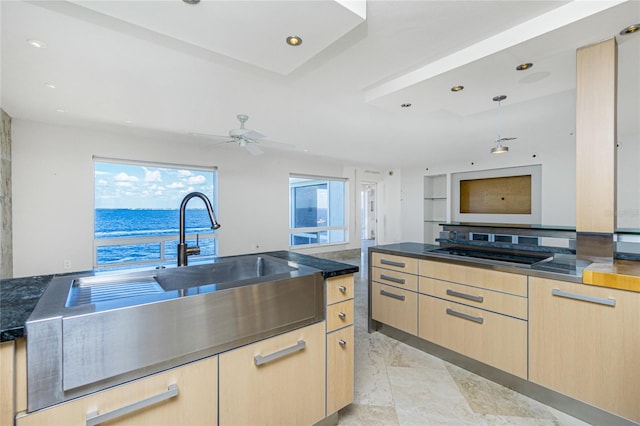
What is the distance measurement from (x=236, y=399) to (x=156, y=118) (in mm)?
3725

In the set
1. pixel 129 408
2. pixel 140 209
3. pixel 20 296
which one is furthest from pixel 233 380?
pixel 140 209

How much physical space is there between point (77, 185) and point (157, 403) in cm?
461

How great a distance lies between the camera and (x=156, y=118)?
149 inches

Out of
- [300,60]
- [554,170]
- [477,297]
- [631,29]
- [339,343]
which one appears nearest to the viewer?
[339,343]

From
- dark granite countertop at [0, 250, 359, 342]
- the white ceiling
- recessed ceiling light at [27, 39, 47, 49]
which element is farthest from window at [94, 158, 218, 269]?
dark granite countertop at [0, 250, 359, 342]

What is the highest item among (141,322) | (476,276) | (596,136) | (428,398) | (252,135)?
(252,135)

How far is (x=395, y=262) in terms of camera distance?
2770mm

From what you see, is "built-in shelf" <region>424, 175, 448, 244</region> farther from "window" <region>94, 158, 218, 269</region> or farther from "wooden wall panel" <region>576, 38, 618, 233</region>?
"wooden wall panel" <region>576, 38, 618, 233</region>

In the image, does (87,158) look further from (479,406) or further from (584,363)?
(584,363)

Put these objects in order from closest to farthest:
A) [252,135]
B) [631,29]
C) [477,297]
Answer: [631,29] → [477,297] → [252,135]

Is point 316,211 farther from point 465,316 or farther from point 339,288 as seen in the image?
point 339,288

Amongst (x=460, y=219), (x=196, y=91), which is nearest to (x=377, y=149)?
(x=460, y=219)

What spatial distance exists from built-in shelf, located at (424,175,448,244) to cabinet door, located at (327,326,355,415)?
6.86 metres

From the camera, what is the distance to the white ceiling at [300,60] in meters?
1.66
